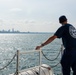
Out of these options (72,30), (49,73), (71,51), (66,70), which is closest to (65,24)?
(72,30)

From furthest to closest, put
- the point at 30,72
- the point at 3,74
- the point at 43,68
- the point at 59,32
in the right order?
the point at 3,74
the point at 43,68
the point at 30,72
the point at 59,32

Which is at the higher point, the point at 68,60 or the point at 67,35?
the point at 67,35

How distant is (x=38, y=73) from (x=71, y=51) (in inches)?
76.7

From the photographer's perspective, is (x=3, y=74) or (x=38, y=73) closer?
(x=38, y=73)

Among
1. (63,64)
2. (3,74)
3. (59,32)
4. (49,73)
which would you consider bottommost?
(3,74)

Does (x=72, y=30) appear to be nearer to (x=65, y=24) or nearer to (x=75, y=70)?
(x=65, y=24)

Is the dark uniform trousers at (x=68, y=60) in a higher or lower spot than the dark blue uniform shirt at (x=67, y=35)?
lower

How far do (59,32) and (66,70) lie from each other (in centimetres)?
99

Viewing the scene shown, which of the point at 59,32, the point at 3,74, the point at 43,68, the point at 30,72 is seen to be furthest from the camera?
the point at 3,74

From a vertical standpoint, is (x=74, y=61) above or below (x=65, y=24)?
below

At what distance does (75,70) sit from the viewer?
5527 mm

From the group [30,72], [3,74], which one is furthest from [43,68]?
[3,74]

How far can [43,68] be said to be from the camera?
734cm

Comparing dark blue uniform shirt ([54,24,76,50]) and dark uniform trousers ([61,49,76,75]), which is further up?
dark blue uniform shirt ([54,24,76,50])
